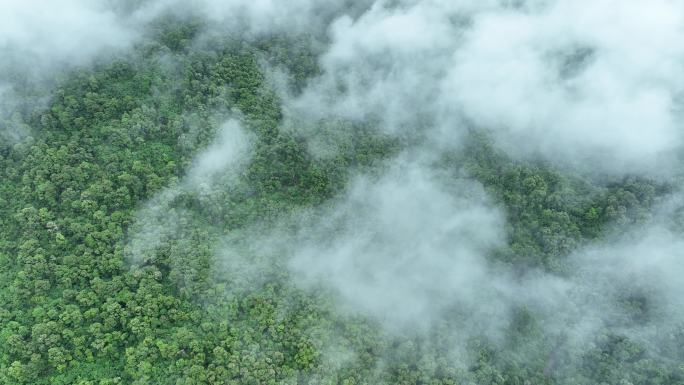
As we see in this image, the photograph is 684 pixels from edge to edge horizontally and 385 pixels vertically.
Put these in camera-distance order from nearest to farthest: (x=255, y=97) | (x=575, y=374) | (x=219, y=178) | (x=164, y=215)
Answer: (x=575, y=374)
(x=164, y=215)
(x=219, y=178)
(x=255, y=97)

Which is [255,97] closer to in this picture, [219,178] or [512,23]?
[219,178]

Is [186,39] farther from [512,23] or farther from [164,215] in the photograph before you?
[512,23]

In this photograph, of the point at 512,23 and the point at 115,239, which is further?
the point at 512,23

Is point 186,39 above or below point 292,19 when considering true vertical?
below

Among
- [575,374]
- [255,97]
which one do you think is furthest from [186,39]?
[575,374]

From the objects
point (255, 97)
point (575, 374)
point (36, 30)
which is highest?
point (36, 30)

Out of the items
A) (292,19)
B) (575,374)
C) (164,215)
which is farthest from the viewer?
(292,19)
